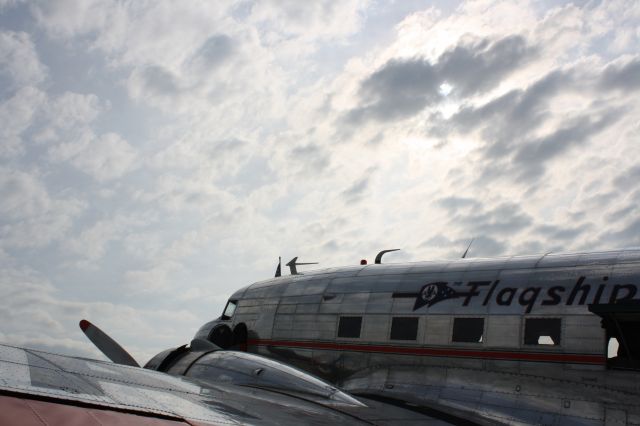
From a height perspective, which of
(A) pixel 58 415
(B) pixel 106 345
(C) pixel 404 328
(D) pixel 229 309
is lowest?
(A) pixel 58 415

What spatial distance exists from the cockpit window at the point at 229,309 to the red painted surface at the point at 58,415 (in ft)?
38.8

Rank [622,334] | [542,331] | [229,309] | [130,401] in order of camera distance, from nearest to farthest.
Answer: [130,401]
[622,334]
[542,331]
[229,309]

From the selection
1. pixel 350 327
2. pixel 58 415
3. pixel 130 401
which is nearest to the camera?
pixel 58 415

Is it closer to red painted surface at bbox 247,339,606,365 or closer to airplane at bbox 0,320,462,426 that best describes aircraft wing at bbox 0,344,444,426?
airplane at bbox 0,320,462,426

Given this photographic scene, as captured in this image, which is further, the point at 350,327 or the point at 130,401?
the point at 350,327

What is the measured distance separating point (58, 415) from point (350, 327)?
9.14m

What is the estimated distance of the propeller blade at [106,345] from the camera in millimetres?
13117

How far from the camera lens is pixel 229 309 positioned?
1673 centimetres

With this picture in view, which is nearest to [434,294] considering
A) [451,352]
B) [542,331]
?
[451,352]

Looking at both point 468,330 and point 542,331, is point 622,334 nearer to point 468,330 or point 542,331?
point 542,331

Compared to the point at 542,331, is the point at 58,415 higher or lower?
lower

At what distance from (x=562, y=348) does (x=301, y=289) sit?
244 inches

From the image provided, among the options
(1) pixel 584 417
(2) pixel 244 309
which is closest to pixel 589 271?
(1) pixel 584 417

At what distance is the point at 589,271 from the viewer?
10.3m
